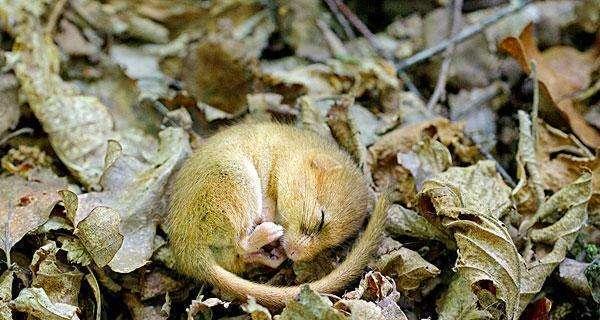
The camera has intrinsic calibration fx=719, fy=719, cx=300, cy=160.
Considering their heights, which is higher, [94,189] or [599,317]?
[94,189]

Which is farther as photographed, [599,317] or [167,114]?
[167,114]

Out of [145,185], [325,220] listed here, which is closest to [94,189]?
[145,185]

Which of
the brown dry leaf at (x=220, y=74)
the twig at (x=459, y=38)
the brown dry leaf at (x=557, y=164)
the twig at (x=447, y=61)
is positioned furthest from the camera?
the twig at (x=459, y=38)

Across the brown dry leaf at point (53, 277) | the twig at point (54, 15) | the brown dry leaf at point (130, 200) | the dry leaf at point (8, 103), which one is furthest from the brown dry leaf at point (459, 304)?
the twig at point (54, 15)

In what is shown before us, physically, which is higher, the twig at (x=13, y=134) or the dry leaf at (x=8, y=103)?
the dry leaf at (x=8, y=103)

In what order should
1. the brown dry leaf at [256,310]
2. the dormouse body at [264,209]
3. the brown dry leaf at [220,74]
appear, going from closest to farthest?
the brown dry leaf at [256,310], the dormouse body at [264,209], the brown dry leaf at [220,74]

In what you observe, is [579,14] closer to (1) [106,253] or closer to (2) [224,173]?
(2) [224,173]

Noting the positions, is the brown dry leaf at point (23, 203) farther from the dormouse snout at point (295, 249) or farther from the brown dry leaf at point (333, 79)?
the brown dry leaf at point (333, 79)

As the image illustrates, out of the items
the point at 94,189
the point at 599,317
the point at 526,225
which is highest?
the point at 94,189
